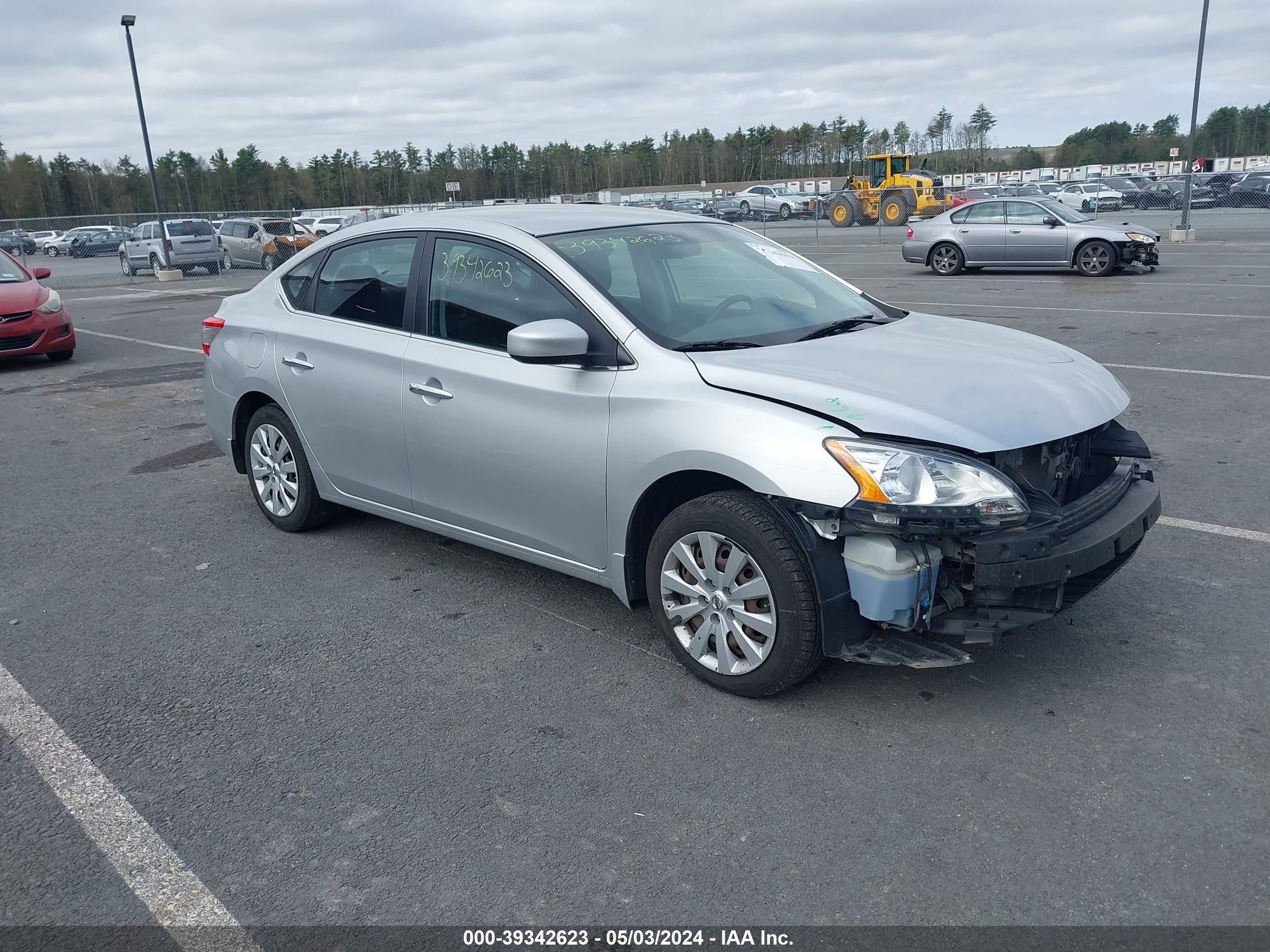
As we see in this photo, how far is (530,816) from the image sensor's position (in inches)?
118

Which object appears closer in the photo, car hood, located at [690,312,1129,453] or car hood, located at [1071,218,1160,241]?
car hood, located at [690,312,1129,453]

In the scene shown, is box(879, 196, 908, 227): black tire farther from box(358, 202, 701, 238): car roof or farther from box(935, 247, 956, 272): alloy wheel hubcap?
box(358, 202, 701, 238): car roof

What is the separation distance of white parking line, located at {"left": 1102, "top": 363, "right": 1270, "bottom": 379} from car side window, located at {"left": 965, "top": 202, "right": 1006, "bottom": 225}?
34.2 ft

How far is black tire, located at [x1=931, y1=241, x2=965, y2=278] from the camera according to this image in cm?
1964

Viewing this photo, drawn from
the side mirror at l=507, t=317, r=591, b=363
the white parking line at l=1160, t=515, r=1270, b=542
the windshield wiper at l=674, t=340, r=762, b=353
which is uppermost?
the side mirror at l=507, t=317, r=591, b=363

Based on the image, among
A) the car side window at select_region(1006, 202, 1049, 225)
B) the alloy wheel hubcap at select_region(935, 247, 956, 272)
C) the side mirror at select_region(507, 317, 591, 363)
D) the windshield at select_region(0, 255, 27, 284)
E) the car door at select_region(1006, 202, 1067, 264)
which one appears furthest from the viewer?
the alloy wheel hubcap at select_region(935, 247, 956, 272)

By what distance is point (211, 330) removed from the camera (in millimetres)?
5891

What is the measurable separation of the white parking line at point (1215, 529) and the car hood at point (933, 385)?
141cm

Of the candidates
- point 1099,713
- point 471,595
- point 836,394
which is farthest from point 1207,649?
point 471,595

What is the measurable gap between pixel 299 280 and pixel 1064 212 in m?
16.7

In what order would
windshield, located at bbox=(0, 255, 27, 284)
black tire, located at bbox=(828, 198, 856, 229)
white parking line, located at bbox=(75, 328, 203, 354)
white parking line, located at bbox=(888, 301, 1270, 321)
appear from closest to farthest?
windshield, located at bbox=(0, 255, 27, 284) → white parking line, located at bbox=(888, 301, 1270, 321) → white parking line, located at bbox=(75, 328, 203, 354) → black tire, located at bbox=(828, 198, 856, 229)

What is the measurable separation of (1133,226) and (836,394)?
1705 centimetres

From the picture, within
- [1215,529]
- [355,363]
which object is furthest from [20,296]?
[1215,529]

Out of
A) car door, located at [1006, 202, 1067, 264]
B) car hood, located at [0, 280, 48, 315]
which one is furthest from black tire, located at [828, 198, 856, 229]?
car hood, located at [0, 280, 48, 315]
